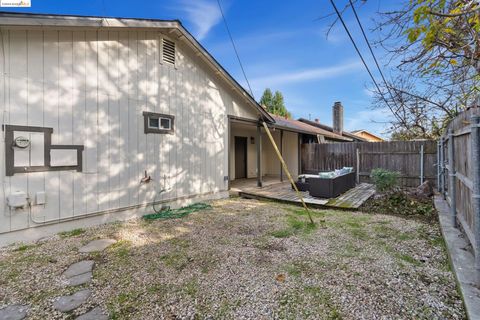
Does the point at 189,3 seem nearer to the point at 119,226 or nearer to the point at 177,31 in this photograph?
the point at 177,31

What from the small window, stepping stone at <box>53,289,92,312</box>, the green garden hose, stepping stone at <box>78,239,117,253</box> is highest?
the small window

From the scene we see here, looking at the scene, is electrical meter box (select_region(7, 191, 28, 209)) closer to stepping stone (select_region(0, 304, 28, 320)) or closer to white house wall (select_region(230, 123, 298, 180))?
stepping stone (select_region(0, 304, 28, 320))

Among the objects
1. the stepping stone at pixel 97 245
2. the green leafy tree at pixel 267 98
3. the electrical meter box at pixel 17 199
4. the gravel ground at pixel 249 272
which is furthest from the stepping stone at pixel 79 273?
the green leafy tree at pixel 267 98

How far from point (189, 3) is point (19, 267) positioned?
738 cm

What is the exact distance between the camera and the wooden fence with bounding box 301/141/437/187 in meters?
9.66

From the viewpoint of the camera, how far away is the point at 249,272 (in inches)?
119

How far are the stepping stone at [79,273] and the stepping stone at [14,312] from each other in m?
0.47

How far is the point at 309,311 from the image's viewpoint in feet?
7.45

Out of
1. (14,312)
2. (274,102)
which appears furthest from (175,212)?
(274,102)

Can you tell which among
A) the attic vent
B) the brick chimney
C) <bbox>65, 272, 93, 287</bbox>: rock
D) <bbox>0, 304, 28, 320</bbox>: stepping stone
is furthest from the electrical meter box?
the brick chimney

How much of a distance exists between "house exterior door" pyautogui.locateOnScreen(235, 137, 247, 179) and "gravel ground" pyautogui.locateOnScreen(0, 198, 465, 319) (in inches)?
291

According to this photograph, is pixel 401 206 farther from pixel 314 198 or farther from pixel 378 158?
pixel 378 158

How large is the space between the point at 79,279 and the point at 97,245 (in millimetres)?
1108

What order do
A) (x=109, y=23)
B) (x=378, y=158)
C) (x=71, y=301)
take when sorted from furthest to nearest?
(x=378, y=158), (x=109, y=23), (x=71, y=301)
